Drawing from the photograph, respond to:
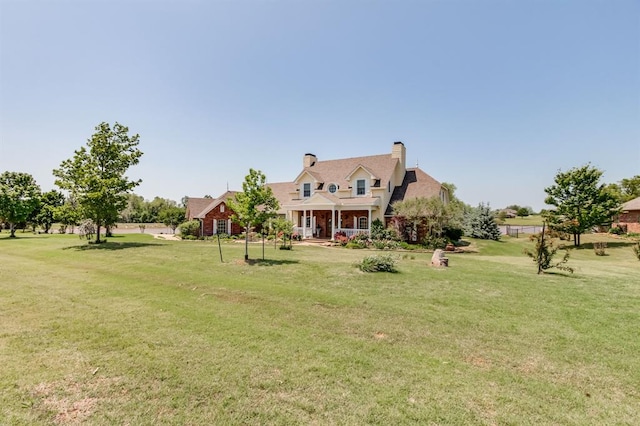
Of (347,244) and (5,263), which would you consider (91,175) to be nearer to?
(5,263)

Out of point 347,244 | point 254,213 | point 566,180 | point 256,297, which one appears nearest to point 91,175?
point 254,213

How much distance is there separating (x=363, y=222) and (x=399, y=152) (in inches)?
306

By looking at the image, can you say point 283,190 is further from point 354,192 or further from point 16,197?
point 16,197

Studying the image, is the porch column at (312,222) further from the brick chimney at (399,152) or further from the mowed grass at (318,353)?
the mowed grass at (318,353)

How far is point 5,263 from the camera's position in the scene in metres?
14.6

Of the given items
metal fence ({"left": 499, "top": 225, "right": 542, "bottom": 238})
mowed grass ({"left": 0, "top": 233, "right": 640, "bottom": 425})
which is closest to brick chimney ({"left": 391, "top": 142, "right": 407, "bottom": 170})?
metal fence ({"left": 499, "top": 225, "right": 542, "bottom": 238})

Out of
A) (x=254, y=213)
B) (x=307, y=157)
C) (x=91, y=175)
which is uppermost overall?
(x=307, y=157)

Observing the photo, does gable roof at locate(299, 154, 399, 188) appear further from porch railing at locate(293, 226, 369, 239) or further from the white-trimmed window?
porch railing at locate(293, 226, 369, 239)

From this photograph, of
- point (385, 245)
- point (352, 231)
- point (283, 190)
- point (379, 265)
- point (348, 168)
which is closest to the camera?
point (379, 265)

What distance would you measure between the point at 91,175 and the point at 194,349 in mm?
23210

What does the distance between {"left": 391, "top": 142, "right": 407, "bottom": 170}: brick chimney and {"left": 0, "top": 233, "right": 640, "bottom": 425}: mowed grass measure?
21.5 metres

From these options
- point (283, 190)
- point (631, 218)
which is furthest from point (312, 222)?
point (631, 218)

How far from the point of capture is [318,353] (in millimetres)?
5102

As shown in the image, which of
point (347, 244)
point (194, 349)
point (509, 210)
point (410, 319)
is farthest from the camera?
point (509, 210)
